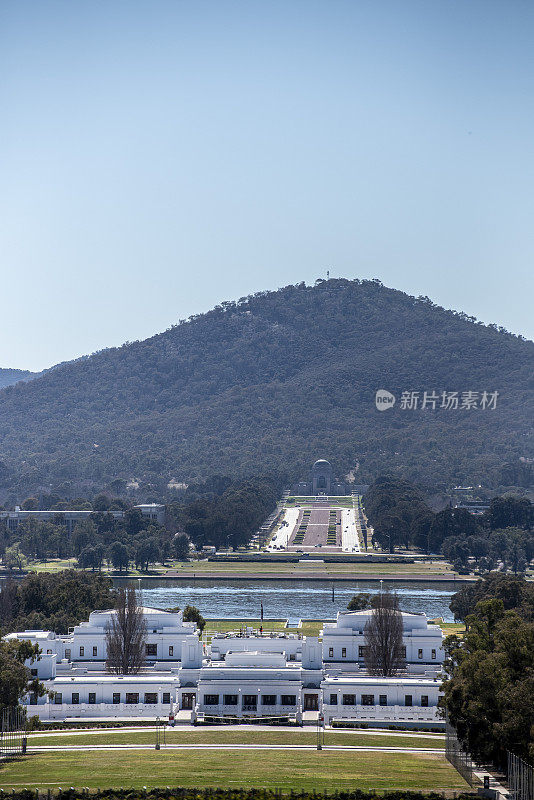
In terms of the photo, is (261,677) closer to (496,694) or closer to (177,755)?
(177,755)

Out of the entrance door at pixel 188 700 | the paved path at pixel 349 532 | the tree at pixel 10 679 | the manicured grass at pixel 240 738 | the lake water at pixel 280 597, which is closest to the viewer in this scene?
the tree at pixel 10 679

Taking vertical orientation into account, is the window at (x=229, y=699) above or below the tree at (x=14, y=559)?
below

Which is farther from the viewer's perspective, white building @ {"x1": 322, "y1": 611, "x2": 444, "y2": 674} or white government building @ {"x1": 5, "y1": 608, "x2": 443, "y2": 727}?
white building @ {"x1": 322, "y1": 611, "x2": 444, "y2": 674}

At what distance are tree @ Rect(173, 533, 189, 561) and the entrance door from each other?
262ft

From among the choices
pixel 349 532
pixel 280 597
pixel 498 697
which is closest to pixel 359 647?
pixel 498 697

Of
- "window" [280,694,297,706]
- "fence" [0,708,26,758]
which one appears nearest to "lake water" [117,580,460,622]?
"window" [280,694,297,706]

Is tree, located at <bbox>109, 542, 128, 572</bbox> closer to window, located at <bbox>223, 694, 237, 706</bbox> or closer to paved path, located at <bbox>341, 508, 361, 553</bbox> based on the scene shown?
paved path, located at <bbox>341, 508, 361, 553</bbox>

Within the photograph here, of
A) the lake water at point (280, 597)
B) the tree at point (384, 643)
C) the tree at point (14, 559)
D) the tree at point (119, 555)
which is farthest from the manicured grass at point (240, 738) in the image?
the tree at point (14, 559)

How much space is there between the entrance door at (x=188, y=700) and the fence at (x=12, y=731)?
971cm

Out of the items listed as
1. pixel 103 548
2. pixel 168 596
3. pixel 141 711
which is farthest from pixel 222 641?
pixel 103 548

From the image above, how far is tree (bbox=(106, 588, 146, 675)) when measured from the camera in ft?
218

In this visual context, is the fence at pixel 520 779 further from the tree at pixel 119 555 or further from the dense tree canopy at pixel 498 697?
the tree at pixel 119 555

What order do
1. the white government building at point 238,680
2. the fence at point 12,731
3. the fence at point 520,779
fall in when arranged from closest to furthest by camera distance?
1. the fence at point 520,779
2. the fence at point 12,731
3. the white government building at point 238,680

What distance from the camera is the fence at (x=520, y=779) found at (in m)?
38.9
